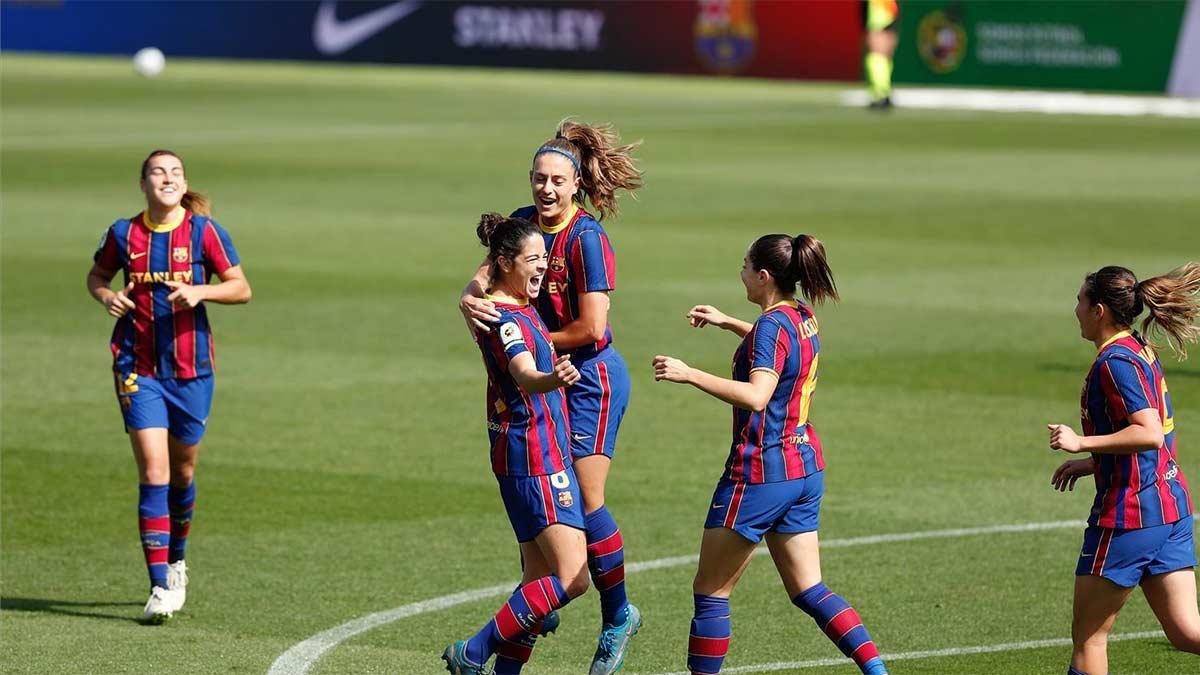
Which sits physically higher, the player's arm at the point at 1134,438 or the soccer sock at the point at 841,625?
the player's arm at the point at 1134,438

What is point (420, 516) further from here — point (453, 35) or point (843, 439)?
point (453, 35)

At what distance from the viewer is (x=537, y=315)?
7449 mm

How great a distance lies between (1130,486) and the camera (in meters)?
6.91

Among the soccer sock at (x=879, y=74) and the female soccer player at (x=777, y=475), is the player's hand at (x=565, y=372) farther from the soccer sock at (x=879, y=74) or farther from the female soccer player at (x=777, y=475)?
the soccer sock at (x=879, y=74)

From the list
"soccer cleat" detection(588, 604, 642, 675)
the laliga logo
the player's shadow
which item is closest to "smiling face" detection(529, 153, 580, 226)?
"soccer cleat" detection(588, 604, 642, 675)

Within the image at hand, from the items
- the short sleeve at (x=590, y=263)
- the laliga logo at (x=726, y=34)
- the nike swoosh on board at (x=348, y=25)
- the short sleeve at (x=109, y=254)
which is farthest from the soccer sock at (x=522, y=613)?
the nike swoosh on board at (x=348, y=25)

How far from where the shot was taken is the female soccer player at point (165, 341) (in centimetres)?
916

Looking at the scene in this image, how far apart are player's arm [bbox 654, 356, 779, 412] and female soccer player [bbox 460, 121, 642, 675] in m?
1.12

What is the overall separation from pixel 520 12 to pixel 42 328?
33.8 meters

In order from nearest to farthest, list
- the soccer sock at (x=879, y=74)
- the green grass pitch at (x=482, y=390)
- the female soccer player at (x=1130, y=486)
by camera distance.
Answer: the female soccer player at (x=1130, y=486) → the green grass pitch at (x=482, y=390) → the soccer sock at (x=879, y=74)

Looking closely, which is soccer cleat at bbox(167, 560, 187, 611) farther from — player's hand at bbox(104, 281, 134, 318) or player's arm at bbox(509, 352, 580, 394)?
player's arm at bbox(509, 352, 580, 394)

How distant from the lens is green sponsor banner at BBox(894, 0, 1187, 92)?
3909cm

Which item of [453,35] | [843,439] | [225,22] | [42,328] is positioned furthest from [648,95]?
[843,439]

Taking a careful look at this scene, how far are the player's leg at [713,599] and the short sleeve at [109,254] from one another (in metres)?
3.55
